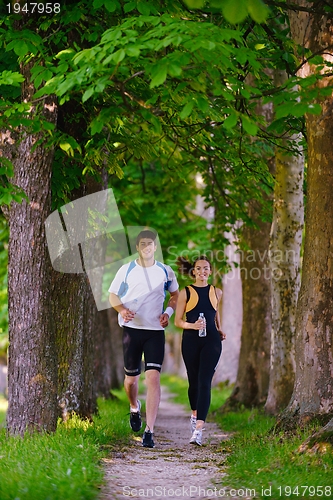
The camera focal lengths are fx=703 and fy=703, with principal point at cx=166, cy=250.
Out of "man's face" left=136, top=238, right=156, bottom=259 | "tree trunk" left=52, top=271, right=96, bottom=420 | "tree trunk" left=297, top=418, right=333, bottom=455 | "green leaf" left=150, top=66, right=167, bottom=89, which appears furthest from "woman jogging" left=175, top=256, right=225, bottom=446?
"green leaf" left=150, top=66, right=167, bottom=89

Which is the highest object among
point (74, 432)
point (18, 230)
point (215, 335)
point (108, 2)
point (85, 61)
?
point (108, 2)

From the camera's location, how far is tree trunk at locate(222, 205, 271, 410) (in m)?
13.2

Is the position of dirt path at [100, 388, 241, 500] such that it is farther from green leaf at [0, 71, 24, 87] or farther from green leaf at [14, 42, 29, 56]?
green leaf at [14, 42, 29, 56]

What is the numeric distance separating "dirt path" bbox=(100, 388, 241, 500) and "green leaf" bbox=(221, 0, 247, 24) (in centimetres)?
344

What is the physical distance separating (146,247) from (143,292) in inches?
20.4

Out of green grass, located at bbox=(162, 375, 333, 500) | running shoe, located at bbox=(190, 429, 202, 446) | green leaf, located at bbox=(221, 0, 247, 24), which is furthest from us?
running shoe, located at bbox=(190, 429, 202, 446)

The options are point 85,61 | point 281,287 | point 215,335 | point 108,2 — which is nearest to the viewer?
point 85,61

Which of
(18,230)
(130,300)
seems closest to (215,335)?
(130,300)

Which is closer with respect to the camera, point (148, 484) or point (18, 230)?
point (148, 484)

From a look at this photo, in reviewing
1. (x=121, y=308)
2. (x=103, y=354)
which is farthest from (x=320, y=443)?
(x=103, y=354)

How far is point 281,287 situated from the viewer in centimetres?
1079

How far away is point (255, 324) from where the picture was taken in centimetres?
1334

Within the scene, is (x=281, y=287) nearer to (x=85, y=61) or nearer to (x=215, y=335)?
(x=215, y=335)

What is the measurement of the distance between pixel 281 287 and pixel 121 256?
8865mm
